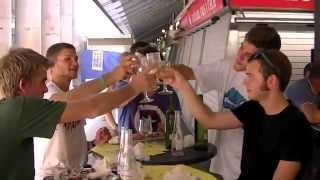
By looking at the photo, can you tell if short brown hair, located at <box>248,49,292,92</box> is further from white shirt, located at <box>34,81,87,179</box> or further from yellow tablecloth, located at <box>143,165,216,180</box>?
white shirt, located at <box>34,81,87,179</box>

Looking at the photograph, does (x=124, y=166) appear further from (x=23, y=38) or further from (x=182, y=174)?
(x=23, y=38)

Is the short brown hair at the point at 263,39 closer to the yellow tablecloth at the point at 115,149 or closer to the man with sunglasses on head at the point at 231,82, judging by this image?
the man with sunglasses on head at the point at 231,82

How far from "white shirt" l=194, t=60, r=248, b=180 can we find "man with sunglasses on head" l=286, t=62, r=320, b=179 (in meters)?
0.56

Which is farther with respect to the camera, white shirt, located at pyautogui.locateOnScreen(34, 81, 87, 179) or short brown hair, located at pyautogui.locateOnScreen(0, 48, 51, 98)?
white shirt, located at pyautogui.locateOnScreen(34, 81, 87, 179)

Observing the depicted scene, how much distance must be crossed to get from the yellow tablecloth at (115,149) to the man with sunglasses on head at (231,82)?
406 millimetres

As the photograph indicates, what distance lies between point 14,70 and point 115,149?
1.54m

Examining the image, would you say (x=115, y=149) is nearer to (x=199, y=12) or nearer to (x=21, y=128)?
(x=21, y=128)

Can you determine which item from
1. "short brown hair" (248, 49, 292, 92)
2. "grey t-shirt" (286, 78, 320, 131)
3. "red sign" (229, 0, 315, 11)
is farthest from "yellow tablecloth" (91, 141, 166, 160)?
"red sign" (229, 0, 315, 11)

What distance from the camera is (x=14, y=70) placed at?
192 cm

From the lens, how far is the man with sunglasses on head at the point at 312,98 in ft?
10.2

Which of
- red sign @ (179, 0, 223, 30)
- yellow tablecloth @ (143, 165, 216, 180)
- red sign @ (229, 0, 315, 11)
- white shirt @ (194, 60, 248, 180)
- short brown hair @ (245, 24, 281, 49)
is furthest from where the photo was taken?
red sign @ (179, 0, 223, 30)

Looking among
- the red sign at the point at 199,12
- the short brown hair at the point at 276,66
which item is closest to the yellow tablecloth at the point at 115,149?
the short brown hair at the point at 276,66

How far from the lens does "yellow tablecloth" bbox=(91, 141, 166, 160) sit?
316cm

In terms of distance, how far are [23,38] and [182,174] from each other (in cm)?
208
